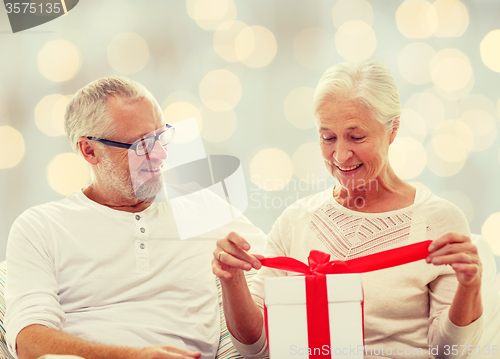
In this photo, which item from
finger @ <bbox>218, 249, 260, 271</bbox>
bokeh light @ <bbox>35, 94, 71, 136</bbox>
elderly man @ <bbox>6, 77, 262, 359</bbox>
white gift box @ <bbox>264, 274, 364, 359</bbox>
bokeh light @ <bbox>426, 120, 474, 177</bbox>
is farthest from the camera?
bokeh light @ <bbox>35, 94, 71, 136</bbox>

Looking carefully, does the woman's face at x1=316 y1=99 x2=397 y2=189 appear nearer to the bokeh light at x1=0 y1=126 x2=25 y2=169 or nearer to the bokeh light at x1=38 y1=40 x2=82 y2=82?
the bokeh light at x1=38 y1=40 x2=82 y2=82

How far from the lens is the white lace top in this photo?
3.61ft

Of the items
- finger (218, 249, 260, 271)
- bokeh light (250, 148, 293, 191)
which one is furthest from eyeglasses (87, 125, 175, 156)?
finger (218, 249, 260, 271)

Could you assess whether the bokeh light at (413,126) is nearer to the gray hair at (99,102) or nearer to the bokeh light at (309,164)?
the bokeh light at (309,164)

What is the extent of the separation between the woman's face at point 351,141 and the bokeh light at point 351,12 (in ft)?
2.39

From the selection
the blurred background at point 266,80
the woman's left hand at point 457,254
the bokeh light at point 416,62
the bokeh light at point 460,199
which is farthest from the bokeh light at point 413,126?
the woman's left hand at point 457,254

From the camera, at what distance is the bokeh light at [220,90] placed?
1797 millimetres

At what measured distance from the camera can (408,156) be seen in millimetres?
1688

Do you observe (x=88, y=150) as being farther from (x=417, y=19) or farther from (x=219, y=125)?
(x=417, y=19)

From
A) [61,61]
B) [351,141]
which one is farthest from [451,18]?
[61,61]

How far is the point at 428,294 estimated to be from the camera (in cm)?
114

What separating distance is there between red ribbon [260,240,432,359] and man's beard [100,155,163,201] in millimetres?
652

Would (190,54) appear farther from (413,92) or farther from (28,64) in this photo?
(413,92)

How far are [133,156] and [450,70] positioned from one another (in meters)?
1.24
